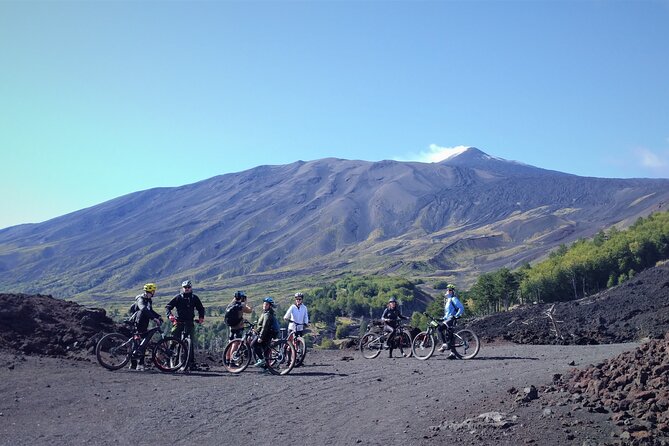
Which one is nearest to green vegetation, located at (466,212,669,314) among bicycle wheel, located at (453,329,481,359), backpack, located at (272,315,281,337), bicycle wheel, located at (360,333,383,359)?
bicycle wheel, located at (360,333,383,359)

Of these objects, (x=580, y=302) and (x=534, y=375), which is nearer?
(x=534, y=375)

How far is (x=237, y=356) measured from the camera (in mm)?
15117

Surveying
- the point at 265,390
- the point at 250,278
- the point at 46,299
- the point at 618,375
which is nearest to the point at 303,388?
the point at 265,390

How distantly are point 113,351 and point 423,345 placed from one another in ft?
25.6

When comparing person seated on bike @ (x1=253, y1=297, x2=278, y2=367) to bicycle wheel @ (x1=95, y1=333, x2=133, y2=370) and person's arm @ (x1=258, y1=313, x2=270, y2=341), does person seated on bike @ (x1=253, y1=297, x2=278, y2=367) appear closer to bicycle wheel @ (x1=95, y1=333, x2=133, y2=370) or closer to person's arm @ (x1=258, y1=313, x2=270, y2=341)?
person's arm @ (x1=258, y1=313, x2=270, y2=341)

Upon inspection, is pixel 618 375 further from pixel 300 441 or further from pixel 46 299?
pixel 46 299

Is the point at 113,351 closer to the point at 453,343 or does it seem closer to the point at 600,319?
the point at 453,343

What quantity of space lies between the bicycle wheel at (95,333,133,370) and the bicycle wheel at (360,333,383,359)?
262 inches

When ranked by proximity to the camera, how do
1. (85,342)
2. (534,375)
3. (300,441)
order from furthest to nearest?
1. (85,342)
2. (534,375)
3. (300,441)

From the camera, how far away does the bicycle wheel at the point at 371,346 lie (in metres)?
19.1

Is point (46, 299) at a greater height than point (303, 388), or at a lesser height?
greater

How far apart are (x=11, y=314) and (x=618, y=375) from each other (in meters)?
14.1

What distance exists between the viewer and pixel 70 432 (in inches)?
368

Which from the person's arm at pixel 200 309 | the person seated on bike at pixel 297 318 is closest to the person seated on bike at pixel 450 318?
the person seated on bike at pixel 297 318
